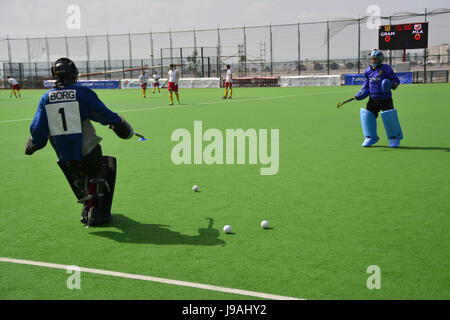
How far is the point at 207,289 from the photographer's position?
4.10 metres

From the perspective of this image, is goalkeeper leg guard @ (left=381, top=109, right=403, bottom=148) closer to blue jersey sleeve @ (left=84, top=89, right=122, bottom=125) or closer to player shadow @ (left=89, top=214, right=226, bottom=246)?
player shadow @ (left=89, top=214, right=226, bottom=246)

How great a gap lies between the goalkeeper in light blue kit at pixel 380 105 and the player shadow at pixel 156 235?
252 inches

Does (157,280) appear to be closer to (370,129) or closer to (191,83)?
(370,129)

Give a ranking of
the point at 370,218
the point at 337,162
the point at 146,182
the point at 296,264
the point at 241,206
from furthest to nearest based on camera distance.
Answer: the point at 337,162, the point at 146,182, the point at 241,206, the point at 370,218, the point at 296,264

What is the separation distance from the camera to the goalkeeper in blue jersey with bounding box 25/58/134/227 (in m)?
5.50

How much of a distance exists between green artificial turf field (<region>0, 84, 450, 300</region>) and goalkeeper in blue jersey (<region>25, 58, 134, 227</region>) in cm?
41

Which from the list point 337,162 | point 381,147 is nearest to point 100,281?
point 337,162

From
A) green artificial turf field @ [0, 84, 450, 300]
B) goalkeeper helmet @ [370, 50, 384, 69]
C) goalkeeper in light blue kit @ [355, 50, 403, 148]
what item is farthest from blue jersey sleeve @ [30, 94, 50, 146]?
goalkeeper helmet @ [370, 50, 384, 69]

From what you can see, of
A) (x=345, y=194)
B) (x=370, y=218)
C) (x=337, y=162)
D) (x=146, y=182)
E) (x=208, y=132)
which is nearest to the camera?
(x=370, y=218)

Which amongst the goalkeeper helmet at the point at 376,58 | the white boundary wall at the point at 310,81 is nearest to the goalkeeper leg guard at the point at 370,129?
the goalkeeper helmet at the point at 376,58

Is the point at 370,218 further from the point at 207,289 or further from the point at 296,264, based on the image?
the point at 207,289

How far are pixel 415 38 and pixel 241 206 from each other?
4273cm

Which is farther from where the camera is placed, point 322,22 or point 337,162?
point 322,22

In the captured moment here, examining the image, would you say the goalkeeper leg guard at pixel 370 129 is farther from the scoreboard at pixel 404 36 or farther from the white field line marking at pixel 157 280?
the scoreboard at pixel 404 36
